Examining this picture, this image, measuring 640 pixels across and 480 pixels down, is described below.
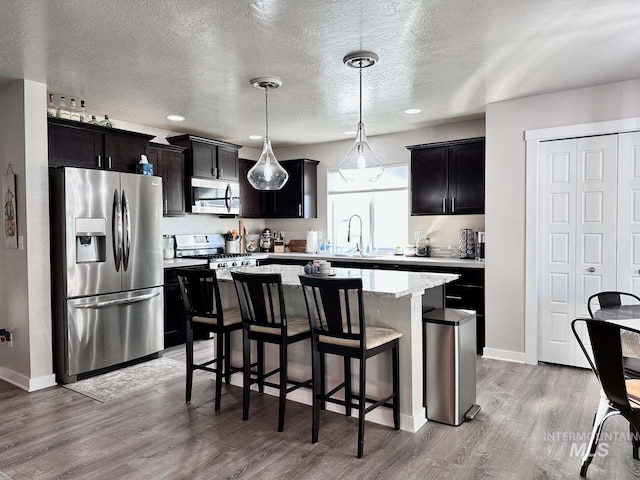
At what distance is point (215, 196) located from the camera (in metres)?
5.93

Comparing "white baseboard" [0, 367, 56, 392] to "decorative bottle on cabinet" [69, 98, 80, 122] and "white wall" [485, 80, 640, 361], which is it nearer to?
"decorative bottle on cabinet" [69, 98, 80, 122]

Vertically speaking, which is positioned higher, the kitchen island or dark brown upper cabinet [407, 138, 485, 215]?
dark brown upper cabinet [407, 138, 485, 215]

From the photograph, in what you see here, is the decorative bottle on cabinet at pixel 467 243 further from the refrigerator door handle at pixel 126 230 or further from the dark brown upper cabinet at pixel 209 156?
the refrigerator door handle at pixel 126 230

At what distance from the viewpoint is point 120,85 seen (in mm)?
3896

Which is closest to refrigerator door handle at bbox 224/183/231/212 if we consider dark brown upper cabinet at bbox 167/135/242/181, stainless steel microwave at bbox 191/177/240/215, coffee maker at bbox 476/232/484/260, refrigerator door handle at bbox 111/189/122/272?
stainless steel microwave at bbox 191/177/240/215

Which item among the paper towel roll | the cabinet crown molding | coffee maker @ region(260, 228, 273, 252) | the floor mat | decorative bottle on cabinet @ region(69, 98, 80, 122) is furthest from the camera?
coffee maker @ region(260, 228, 273, 252)

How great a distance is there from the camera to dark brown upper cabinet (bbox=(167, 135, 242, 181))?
560 centimetres

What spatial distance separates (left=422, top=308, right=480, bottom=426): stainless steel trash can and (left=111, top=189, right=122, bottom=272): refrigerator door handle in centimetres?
287

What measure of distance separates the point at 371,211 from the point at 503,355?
8.99 feet

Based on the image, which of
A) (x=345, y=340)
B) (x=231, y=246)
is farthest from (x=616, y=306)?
(x=231, y=246)

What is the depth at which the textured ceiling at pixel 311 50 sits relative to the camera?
260cm

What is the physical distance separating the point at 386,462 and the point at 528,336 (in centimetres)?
247

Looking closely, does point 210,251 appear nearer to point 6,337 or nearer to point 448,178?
point 6,337

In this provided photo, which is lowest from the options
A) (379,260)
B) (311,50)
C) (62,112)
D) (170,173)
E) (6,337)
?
(6,337)
